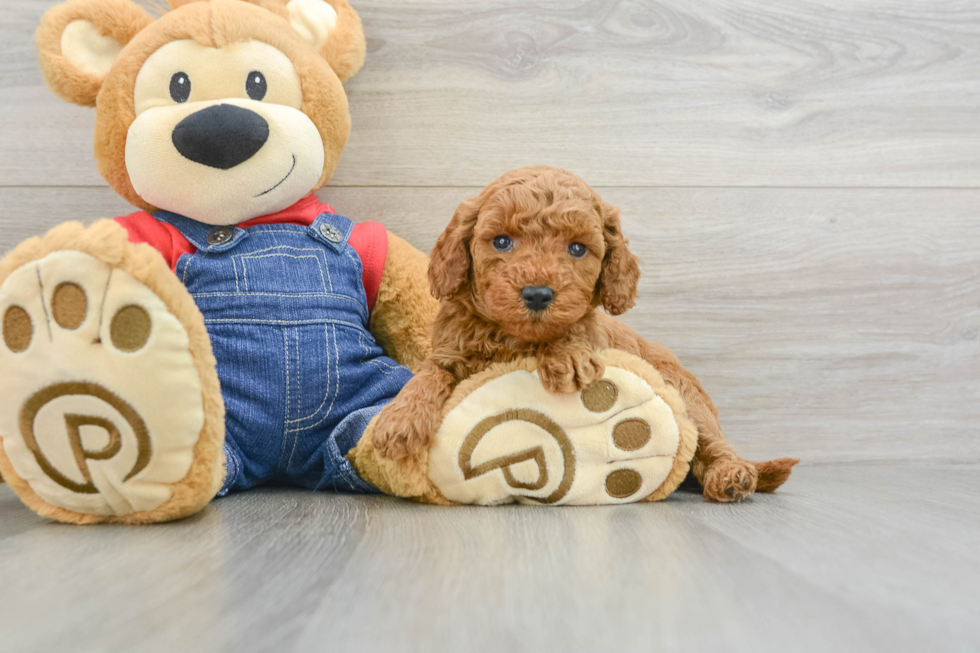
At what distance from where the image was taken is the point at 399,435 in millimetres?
718

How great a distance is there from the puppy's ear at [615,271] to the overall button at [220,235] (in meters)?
0.47

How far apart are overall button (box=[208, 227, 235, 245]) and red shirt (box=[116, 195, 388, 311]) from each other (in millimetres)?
21

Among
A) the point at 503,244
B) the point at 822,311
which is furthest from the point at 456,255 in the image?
the point at 822,311

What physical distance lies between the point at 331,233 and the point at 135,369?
0.38 m

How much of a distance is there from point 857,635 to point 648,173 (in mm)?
867

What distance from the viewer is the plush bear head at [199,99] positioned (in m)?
0.84

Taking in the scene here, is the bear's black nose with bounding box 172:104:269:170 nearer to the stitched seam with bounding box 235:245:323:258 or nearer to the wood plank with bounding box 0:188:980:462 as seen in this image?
the stitched seam with bounding box 235:245:323:258

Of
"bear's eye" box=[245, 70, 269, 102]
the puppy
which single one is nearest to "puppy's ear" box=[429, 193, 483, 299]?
the puppy

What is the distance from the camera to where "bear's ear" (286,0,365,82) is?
98 centimetres

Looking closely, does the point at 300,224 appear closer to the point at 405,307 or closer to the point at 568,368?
the point at 405,307

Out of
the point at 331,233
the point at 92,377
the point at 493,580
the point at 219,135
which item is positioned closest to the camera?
the point at 493,580

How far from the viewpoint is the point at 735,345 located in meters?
1.17

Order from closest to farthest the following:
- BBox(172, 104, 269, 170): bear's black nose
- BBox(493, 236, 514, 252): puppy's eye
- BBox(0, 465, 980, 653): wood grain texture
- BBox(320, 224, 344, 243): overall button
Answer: BBox(0, 465, 980, 653): wood grain texture
BBox(493, 236, 514, 252): puppy's eye
BBox(172, 104, 269, 170): bear's black nose
BBox(320, 224, 344, 243): overall button

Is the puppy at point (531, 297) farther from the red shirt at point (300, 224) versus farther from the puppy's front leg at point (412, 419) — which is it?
the red shirt at point (300, 224)
